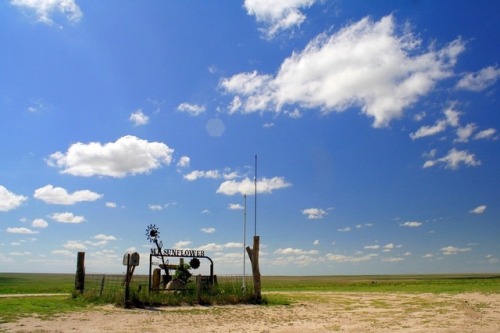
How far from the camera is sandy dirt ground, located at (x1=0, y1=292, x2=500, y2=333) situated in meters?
14.8

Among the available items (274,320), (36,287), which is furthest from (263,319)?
(36,287)

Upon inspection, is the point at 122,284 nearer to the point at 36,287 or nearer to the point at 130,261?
the point at 130,261

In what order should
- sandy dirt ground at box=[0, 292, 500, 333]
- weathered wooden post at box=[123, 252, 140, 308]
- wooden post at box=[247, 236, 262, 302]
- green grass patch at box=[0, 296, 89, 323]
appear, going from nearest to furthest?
sandy dirt ground at box=[0, 292, 500, 333] → green grass patch at box=[0, 296, 89, 323] → weathered wooden post at box=[123, 252, 140, 308] → wooden post at box=[247, 236, 262, 302]

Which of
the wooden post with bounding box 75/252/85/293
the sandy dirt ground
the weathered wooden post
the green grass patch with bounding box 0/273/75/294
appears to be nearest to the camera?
the sandy dirt ground

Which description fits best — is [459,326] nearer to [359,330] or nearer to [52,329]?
[359,330]

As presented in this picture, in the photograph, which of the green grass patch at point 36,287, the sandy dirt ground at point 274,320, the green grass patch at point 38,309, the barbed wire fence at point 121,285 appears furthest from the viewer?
the green grass patch at point 36,287

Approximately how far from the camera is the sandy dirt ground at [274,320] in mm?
14766

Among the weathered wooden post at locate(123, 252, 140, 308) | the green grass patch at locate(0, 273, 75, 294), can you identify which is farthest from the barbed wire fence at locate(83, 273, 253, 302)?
the green grass patch at locate(0, 273, 75, 294)

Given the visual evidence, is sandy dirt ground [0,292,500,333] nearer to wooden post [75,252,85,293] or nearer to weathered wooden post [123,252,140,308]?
weathered wooden post [123,252,140,308]

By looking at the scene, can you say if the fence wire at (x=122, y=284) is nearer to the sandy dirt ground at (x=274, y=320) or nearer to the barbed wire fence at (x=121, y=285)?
the barbed wire fence at (x=121, y=285)

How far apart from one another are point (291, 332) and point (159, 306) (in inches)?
378

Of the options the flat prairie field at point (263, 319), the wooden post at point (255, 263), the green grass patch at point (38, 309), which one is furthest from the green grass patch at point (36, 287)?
the wooden post at point (255, 263)

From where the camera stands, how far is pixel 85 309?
1989 cm

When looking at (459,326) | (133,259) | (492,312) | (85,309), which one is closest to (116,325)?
(85,309)
